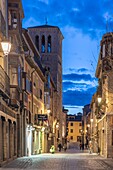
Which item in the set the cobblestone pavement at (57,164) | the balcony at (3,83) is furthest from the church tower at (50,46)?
the balcony at (3,83)

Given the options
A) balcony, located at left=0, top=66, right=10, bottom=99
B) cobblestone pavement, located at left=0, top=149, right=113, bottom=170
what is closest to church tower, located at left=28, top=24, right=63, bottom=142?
cobblestone pavement, located at left=0, top=149, right=113, bottom=170

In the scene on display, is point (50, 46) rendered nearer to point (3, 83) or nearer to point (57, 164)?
point (57, 164)

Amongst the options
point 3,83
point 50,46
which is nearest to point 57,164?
point 3,83

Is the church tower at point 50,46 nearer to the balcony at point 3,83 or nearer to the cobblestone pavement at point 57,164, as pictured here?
the cobblestone pavement at point 57,164

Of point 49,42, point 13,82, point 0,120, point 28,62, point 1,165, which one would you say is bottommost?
point 1,165

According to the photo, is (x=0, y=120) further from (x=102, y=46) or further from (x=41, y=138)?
(x=41, y=138)

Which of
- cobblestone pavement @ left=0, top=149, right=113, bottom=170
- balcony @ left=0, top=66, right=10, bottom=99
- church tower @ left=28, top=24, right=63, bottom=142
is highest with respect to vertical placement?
Answer: church tower @ left=28, top=24, right=63, bottom=142

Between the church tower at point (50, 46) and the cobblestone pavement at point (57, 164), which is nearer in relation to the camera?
the cobblestone pavement at point (57, 164)

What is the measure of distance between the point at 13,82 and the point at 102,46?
18051 mm

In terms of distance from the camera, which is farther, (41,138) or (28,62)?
(41,138)

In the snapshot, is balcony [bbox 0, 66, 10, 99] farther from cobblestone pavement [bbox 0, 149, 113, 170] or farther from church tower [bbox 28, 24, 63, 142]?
church tower [bbox 28, 24, 63, 142]

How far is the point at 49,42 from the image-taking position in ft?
310

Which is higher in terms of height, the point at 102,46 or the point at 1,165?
the point at 102,46

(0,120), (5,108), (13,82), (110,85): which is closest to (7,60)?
(13,82)
